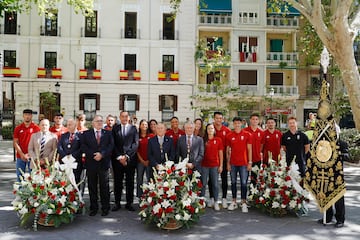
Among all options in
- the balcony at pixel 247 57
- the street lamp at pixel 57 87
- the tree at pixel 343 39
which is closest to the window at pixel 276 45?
the balcony at pixel 247 57

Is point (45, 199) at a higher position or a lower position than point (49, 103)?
lower

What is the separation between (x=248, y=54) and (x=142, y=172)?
2679 cm

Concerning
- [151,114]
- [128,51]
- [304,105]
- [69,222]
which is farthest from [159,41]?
[69,222]

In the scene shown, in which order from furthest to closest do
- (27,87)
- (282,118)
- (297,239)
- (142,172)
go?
(282,118)
(27,87)
(142,172)
(297,239)

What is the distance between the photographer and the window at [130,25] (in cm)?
3178

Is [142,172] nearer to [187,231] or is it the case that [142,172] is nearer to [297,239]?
[187,231]

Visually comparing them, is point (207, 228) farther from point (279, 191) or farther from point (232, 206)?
point (279, 191)

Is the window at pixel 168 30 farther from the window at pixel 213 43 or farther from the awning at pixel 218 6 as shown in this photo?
the window at pixel 213 43

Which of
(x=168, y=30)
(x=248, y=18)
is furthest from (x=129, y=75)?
(x=248, y=18)

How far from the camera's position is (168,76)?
31.7 metres

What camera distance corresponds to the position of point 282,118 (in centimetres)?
3309

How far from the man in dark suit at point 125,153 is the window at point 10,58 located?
26082mm

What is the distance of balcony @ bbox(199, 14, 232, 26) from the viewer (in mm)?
33000

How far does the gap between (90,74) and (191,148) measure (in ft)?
82.0
